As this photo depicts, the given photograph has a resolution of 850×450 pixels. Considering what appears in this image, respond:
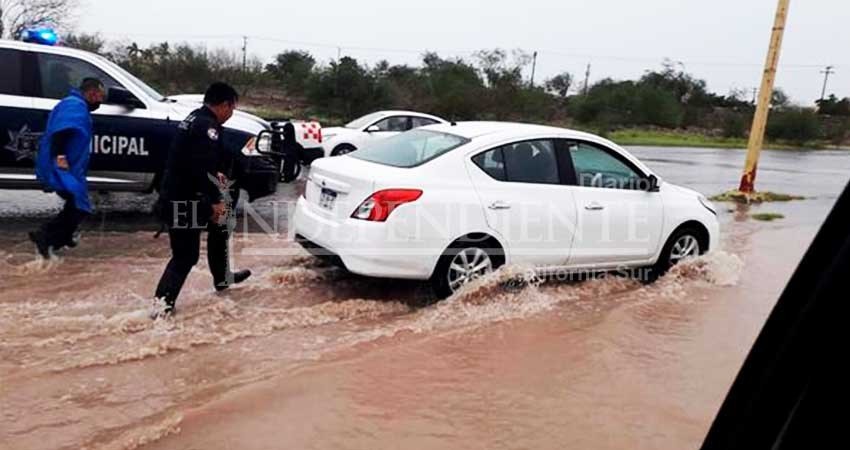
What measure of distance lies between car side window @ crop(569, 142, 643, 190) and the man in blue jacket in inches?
171

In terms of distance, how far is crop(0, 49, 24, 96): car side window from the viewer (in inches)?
291

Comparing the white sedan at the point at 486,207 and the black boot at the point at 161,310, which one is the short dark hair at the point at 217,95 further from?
the black boot at the point at 161,310

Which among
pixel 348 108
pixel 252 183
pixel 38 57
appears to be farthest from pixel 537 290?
pixel 348 108

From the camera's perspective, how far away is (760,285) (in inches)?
285

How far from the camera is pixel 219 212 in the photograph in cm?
543

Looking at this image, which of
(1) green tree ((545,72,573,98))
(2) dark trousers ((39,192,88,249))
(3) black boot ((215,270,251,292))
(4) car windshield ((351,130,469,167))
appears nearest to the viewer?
(4) car windshield ((351,130,469,167))

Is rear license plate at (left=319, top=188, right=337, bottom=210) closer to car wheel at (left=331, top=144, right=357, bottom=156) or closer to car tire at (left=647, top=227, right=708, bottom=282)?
car tire at (left=647, top=227, right=708, bottom=282)

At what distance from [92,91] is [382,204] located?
9.82ft

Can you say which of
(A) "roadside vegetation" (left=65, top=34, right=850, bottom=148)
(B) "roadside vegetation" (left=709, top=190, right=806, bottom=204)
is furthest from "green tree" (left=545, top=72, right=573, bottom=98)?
(B) "roadside vegetation" (left=709, top=190, right=806, bottom=204)

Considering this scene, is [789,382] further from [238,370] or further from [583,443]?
[238,370]

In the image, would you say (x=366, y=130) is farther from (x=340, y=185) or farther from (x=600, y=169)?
(x=340, y=185)

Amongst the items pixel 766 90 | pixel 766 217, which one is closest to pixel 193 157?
pixel 766 217

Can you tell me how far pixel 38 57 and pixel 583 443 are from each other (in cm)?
688

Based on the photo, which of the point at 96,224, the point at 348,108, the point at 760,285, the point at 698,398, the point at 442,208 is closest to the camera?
the point at 698,398
